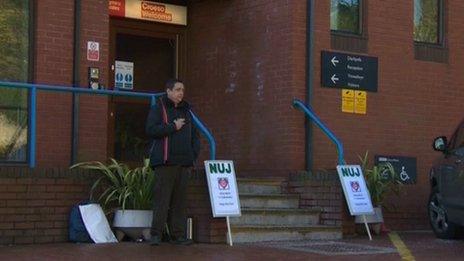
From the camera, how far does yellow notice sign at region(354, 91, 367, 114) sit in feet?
41.2

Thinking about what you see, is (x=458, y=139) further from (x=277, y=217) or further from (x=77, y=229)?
(x=77, y=229)

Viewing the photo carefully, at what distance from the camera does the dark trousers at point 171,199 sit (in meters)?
9.42

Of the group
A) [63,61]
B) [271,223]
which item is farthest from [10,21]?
[271,223]

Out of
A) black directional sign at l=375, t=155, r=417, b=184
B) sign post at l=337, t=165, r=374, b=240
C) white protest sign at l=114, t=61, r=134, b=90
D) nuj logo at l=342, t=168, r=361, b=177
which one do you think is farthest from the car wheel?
white protest sign at l=114, t=61, r=134, b=90

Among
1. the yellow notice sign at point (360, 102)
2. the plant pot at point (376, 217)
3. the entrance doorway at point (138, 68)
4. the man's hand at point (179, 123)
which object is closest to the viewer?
the man's hand at point (179, 123)

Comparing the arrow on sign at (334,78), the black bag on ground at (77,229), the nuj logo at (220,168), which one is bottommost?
the black bag on ground at (77,229)

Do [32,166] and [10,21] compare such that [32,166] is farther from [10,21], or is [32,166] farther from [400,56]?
[400,56]

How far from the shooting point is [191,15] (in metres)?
13.8

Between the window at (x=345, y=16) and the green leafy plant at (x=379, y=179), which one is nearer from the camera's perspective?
the green leafy plant at (x=379, y=179)

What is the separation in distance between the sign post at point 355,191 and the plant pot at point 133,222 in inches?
107

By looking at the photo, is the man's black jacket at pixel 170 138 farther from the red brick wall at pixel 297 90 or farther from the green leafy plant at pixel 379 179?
the green leafy plant at pixel 379 179

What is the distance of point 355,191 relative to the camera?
36.1 feet

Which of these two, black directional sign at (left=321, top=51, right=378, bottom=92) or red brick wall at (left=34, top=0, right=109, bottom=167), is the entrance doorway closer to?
red brick wall at (left=34, top=0, right=109, bottom=167)

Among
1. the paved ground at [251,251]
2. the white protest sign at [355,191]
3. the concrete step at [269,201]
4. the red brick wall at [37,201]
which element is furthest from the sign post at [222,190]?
the white protest sign at [355,191]
